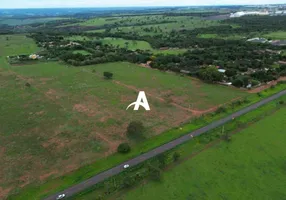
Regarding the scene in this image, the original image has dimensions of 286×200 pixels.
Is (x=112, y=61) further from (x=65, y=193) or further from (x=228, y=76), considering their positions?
(x=65, y=193)

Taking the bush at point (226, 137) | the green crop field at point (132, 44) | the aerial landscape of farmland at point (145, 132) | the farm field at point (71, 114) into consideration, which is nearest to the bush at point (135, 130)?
the aerial landscape of farmland at point (145, 132)

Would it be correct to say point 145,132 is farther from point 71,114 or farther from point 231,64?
point 231,64

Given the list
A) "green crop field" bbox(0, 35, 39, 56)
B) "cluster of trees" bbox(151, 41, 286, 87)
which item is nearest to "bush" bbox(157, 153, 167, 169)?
"cluster of trees" bbox(151, 41, 286, 87)

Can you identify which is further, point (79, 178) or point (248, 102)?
point (248, 102)

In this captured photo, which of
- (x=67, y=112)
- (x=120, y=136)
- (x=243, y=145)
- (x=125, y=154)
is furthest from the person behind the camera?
(x=67, y=112)

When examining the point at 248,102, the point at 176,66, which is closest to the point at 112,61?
the point at 176,66

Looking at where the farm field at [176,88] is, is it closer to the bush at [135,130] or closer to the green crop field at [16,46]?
the bush at [135,130]

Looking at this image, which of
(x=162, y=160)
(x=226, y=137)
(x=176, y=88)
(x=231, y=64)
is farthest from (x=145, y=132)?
(x=231, y=64)
